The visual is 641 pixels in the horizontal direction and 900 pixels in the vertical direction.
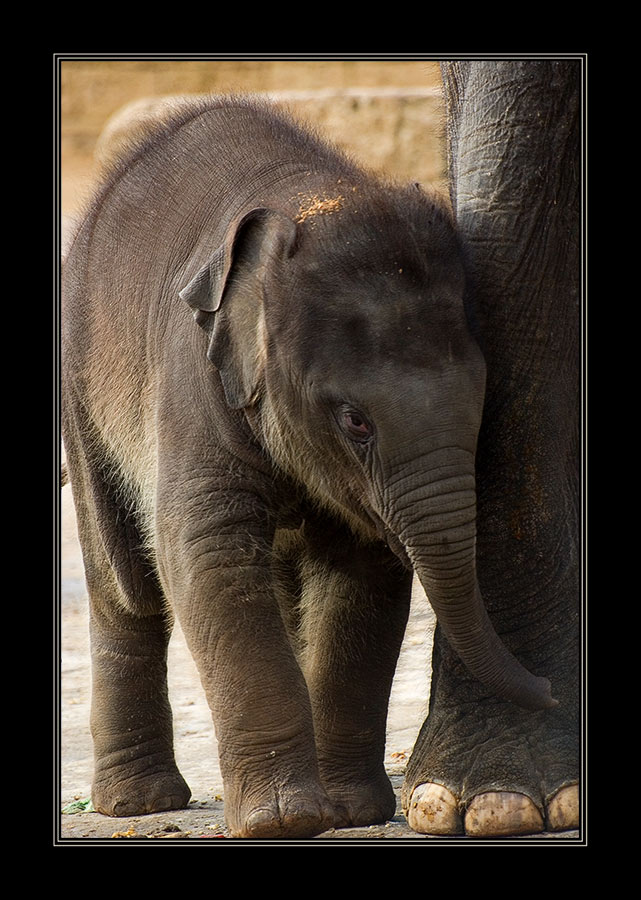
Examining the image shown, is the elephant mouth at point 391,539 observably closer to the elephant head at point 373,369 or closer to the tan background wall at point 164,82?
the elephant head at point 373,369

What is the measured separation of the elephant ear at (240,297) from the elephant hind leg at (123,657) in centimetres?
93

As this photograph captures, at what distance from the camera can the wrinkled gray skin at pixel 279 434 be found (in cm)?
315

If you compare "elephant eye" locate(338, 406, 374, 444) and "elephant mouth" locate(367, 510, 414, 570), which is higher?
"elephant eye" locate(338, 406, 374, 444)

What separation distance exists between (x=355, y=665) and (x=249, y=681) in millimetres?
619

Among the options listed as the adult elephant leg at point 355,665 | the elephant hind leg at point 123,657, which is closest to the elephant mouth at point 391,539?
the adult elephant leg at point 355,665

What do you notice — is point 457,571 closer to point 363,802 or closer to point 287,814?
point 287,814

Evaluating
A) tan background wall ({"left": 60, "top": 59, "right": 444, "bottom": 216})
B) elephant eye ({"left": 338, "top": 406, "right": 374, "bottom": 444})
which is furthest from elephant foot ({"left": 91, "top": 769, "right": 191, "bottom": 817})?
tan background wall ({"left": 60, "top": 59, "right": 444, "bottom": 216})

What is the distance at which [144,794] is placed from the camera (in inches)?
169

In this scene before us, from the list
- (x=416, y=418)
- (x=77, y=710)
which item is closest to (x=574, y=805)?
(x=416, y=418)

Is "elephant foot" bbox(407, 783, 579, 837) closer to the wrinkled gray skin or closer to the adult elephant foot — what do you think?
the adult elephant foot

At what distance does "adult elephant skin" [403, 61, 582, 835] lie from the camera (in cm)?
355

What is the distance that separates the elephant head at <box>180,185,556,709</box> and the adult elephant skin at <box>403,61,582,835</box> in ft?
0.68

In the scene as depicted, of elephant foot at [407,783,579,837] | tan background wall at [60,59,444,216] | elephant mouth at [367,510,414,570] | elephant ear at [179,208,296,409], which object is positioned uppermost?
tan background wall at [60,59,444,216]

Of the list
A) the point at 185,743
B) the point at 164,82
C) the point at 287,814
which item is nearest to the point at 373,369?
the point at 287,814
